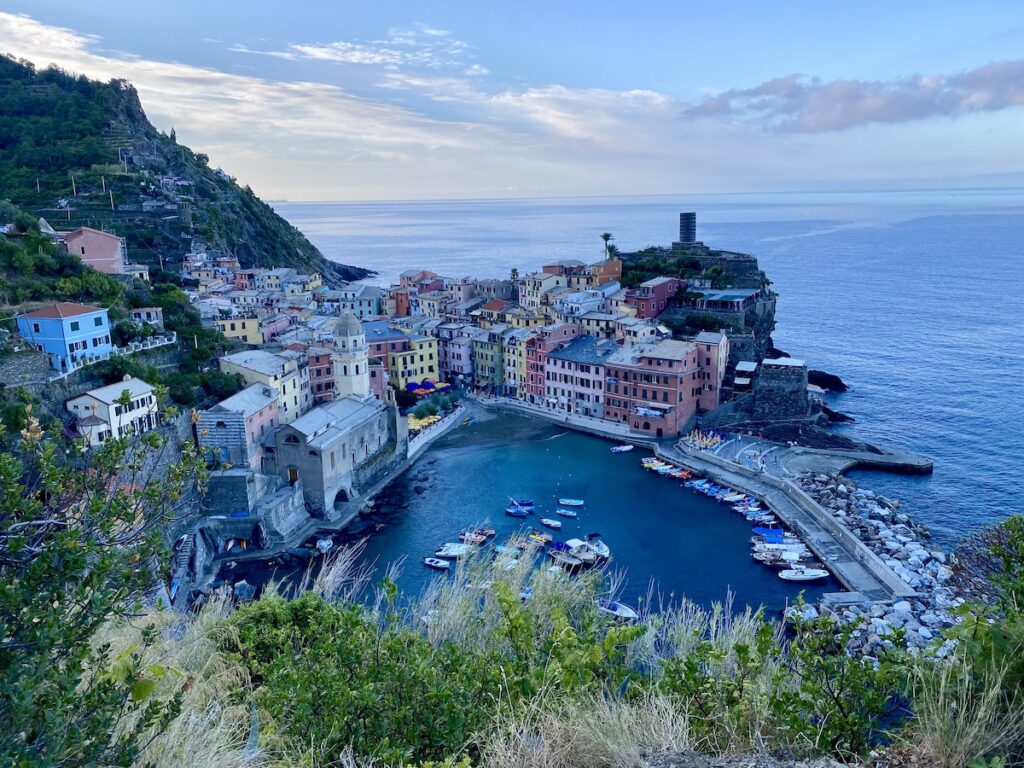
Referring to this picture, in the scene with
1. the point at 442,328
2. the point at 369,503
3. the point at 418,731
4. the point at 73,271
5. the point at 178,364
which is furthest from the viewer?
the point at 442,328

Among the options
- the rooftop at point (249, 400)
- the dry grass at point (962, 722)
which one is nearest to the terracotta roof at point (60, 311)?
the rooftop at point (249, 400)

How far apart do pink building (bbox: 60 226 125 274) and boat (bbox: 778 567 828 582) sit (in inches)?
1308

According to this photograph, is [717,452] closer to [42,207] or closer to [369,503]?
[369,503]

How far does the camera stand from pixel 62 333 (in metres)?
24.6

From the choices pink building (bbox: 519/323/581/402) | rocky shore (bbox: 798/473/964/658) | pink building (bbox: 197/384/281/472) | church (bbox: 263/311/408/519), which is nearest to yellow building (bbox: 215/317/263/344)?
church (bbox: 263/311/408/519)

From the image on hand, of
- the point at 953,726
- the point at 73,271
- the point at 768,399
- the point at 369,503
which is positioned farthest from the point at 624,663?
the point at 73,271

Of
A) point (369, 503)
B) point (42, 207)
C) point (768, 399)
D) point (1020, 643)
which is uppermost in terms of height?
point (42, 207)

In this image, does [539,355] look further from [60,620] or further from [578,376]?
[60,620]

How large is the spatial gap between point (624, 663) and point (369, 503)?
66.6 feet

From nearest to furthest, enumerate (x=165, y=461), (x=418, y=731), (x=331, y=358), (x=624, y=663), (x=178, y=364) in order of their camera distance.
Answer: (x=418, y=731), (x=624, y=663), (x=165, y=461), (x=178, y=364), (x=331, y=358)

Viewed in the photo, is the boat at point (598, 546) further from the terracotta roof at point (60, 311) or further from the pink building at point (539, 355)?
the terracotta roof at point (60, 311)

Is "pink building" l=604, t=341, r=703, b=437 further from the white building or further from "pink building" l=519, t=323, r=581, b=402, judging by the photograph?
the white building

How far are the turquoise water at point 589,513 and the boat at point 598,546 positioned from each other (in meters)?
0.28

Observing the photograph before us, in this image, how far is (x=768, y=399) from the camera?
3431 centimetres
